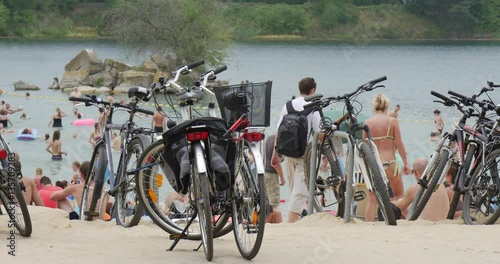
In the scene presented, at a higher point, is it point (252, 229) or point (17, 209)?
point (252, 229)

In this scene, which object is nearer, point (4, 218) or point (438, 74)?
point (4, 218)

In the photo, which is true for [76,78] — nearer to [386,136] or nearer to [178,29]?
[178,29]

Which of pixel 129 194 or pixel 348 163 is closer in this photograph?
pixel 129 194

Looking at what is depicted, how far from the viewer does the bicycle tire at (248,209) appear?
22.6 ft

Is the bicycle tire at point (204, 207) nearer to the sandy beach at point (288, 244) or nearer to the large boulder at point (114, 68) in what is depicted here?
the sandy beach at point (288, 244)

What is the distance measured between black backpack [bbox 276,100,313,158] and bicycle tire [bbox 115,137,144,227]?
88.5 inches

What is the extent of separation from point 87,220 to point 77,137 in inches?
1119

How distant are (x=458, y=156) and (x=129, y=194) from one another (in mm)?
2746

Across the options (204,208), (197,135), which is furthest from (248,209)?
(197,135)

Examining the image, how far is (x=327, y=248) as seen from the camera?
775cm

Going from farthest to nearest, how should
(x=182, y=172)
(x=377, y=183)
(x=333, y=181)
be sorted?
(x=333, y=181), (x=377, y=183), (x=182, y=172)

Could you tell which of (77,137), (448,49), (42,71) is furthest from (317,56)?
(77,137)

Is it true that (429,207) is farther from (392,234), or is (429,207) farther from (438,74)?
(438,74)

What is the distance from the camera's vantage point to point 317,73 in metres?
87.8
